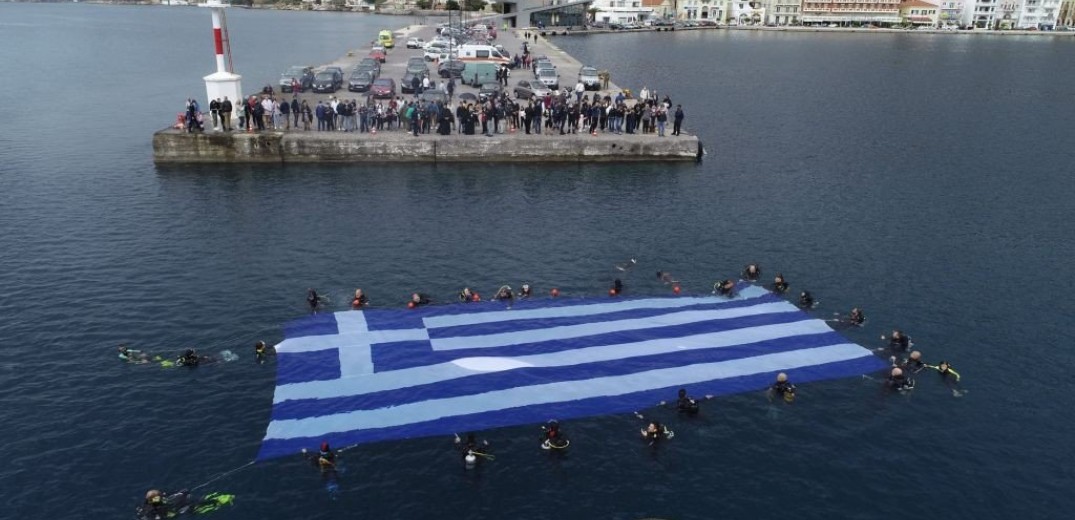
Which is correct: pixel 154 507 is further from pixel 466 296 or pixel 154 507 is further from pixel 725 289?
pixel 725 289

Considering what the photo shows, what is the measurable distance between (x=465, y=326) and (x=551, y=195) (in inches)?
773

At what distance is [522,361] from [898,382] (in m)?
14.2

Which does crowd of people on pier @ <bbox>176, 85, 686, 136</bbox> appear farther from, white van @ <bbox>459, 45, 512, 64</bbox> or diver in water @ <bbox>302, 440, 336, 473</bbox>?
diver in water @ <bbox>302, 440, 336, 473</bbox>

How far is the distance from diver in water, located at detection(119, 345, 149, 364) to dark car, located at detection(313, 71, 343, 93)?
143 ft

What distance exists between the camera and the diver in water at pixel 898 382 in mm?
27672

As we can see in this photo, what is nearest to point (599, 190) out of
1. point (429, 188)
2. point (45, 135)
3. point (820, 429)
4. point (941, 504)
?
point (429, 188)

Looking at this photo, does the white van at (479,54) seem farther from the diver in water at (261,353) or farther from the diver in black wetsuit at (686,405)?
the diver in black wetsuit at (686,405)

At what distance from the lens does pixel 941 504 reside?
22.4 meters

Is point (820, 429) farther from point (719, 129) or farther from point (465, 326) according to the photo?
point (719, 129)

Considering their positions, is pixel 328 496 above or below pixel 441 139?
below

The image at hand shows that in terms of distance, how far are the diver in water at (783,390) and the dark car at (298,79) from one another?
2101 inches

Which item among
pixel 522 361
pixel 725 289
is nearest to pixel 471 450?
pixel 522 361

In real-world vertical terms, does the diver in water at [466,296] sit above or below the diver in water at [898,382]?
above

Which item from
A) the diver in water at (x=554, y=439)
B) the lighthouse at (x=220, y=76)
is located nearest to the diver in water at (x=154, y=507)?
the diver in water at (x=554, y=439)
